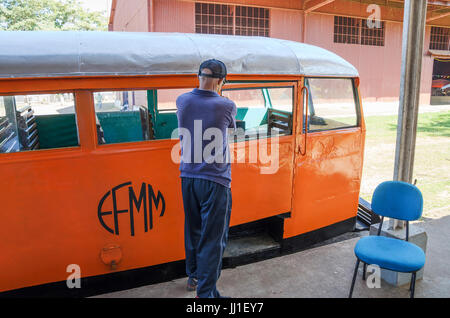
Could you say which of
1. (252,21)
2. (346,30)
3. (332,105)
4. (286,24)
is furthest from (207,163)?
(346,30)

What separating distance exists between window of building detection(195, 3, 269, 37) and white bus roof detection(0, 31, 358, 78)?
11.2m

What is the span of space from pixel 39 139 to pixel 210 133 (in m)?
1.90

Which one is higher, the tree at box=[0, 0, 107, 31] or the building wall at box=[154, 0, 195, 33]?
the tree at box=[0, 0, 107, 31]

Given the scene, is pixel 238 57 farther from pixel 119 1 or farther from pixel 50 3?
pixel 50 3

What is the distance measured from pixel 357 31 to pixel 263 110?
15.6m

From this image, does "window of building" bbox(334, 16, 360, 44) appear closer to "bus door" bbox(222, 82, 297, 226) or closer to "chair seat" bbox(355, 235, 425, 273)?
"bus door" bbox(222, 82, 297, 226)

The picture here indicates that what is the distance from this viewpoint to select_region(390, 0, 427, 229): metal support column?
3422 mm

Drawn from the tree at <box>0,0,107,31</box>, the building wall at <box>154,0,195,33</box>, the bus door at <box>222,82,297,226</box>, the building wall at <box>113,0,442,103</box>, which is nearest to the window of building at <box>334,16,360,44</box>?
the building wall at <box>113,0,442,103</box>

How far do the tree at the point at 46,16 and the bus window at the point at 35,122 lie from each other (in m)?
26.3

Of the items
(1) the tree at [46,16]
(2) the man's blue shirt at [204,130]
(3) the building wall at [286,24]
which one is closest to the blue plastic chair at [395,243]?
(2) the man's blue shirt at [204,130]

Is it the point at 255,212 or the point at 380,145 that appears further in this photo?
the point at 380,145

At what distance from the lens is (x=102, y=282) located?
3.16 m
